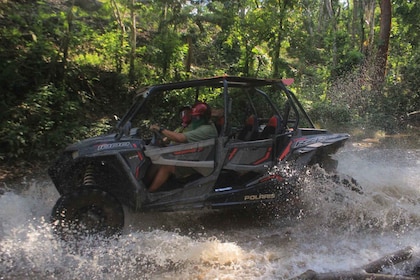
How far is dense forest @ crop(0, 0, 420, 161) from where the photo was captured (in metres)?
7.95

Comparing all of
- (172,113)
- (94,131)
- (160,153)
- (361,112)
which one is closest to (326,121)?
(361,112)

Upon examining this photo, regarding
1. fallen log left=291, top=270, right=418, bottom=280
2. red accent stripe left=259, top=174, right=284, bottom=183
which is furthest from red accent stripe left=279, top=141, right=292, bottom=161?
fallen log left=291, top=270, right=418, bottom=280

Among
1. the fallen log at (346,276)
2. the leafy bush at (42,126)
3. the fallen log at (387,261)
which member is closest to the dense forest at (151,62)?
the leafy bush at (42,126)

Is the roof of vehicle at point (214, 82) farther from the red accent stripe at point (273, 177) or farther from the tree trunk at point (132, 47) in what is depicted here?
the tree trunk at point (132, 47)

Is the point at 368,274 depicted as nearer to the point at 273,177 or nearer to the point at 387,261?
the point at 387,261

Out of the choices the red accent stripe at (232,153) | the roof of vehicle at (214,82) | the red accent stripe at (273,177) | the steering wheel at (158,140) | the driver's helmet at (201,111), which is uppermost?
the roof of vehicle at (214,82)

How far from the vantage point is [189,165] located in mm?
4543

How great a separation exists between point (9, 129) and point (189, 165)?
4181mm

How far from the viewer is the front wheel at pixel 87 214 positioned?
4.06 m

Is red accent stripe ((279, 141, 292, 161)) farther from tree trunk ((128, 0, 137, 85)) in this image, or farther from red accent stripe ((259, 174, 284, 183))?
tree trunk ((128, 0, 137, 85))

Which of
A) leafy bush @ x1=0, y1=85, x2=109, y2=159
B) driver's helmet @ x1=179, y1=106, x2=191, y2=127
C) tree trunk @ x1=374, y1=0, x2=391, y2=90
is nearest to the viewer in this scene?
driver's helmet @ x1=179, y1=106, x2=191, y2=127

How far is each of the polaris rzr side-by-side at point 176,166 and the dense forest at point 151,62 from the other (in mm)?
3303

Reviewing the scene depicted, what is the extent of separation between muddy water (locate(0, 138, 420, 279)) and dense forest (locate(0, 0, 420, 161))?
2.39 m

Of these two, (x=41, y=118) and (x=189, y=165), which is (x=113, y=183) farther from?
(x=41, y=118)
